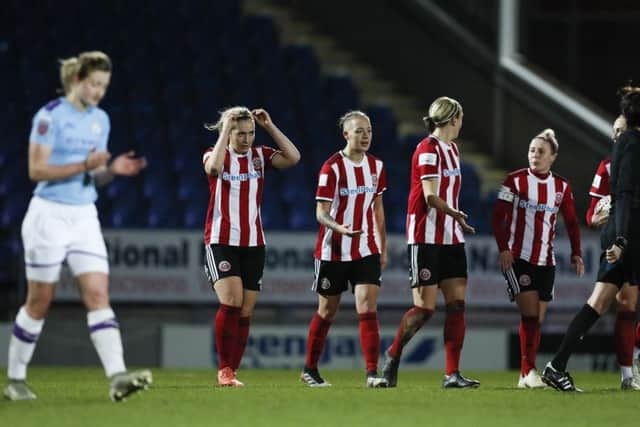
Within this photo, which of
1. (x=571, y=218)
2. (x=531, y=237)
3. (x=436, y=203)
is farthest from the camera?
(x=571, y=218)

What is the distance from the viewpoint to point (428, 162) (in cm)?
871

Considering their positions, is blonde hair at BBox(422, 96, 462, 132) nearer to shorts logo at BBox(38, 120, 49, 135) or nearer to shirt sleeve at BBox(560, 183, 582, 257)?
shirt sleeve at BBox(560, 183, 582, 257)

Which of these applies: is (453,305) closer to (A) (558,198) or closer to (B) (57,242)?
(A) (558,198)

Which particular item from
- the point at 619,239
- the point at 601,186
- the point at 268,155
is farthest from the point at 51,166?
the point at 601,186

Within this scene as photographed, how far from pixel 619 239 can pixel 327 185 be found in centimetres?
195

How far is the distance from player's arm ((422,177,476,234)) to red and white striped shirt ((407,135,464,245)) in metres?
0.07

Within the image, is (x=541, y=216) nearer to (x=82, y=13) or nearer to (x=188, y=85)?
(x=188, y=85)

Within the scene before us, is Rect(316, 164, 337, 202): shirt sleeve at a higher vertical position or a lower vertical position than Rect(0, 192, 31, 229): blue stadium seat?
higher

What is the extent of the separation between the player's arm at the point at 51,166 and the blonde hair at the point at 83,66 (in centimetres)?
40

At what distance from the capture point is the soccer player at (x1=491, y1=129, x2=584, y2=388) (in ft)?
30.0

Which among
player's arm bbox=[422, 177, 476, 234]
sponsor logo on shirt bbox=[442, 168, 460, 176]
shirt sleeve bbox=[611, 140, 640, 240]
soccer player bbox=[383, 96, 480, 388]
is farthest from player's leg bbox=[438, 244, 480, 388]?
shirt sleeve bbox=[611, 140, 640, 240]

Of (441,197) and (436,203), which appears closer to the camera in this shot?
(436,203)

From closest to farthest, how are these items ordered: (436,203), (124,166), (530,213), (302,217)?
1. (124,166)
2. (436,203)
3. (530,213)
4. (302,217)

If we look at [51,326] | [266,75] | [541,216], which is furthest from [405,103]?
[541,216]
